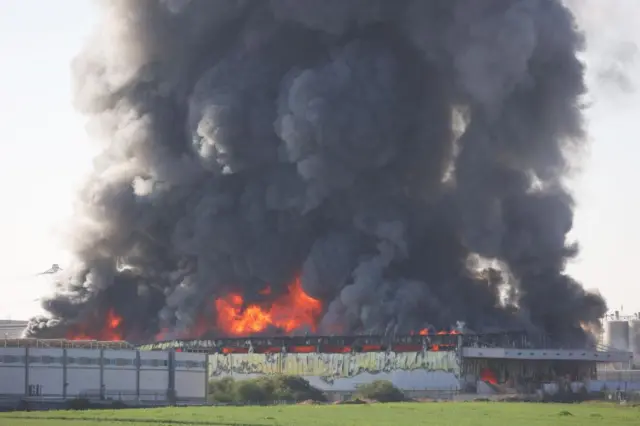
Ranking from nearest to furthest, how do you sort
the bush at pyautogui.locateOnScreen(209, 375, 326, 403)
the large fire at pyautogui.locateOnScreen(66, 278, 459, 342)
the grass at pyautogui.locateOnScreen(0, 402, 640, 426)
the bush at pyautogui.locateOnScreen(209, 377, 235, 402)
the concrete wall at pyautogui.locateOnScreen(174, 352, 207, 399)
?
1. the grass at pyautogui.locateOnScreen(0, 402, 640, 426)
2. the bush at pyautogui.locateOnScreen(209, 375, 326, 403)
3. the bush at pyautogui.locateOnScreen(209, 377, 235, 402)
4. the concrete wall at pyautogui.locateOnScreen(174, 352, 207, 399)
5. the large fire at pyautogui.locateOnScreen(66, 278, 459, 342)

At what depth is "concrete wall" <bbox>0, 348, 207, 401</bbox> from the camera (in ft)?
305

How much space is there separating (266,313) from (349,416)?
164 feet

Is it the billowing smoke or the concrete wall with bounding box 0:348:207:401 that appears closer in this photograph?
the concrete wall with bounding box 0:348:207:401

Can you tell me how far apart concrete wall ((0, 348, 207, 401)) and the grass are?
12167 millimetres

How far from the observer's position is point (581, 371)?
386 ft

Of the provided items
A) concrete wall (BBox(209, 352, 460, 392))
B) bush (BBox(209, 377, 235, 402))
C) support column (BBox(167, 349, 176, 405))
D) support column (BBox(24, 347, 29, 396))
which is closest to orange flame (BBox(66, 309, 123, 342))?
concrete wall (BBox(209, 352, 460, 392))

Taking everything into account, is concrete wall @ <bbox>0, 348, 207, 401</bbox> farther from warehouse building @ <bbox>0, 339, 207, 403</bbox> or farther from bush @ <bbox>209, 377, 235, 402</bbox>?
bush @ <bbox>209, 377, 235, 402</bbox>

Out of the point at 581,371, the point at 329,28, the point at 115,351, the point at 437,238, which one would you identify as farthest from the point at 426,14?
the point at 115,351

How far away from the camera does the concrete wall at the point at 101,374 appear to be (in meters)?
93.1

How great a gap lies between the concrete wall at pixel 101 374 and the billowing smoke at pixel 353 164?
743 inches

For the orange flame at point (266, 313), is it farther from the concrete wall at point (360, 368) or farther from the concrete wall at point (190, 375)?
the concrete wall at point (190, 375)

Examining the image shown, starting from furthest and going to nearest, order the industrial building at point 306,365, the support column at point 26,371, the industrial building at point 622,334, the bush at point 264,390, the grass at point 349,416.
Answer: the industrial building at point 622,334
the bush at point 264,390
the industrial building at point 306,365
the support column at point 26,371
the grass at point 349,416

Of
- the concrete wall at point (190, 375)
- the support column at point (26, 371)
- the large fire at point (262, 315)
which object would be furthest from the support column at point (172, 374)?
the large fire at point (262, 315)

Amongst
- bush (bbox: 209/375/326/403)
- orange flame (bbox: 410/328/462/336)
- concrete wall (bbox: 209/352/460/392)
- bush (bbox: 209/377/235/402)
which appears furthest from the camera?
orange flame (bbox: 410/328/462/336)
